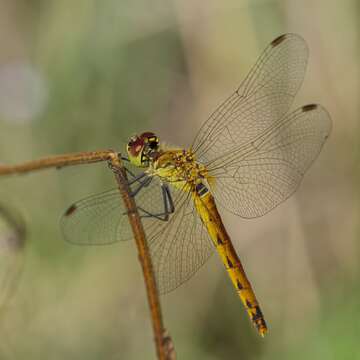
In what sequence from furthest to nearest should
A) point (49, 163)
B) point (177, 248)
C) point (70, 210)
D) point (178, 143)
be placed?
point (178, 143)
point (177, 248)
point (70, 210)
point (49, 163)

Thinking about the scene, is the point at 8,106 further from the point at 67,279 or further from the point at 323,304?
the point at 323,304

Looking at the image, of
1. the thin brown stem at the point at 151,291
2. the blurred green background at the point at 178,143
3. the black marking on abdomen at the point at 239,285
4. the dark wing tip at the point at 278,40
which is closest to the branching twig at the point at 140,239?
the thin brown stem at the point at 151,291

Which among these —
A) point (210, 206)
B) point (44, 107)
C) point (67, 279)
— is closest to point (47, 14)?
point (44, 107)

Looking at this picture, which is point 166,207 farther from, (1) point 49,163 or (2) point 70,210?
(1) point 49,163

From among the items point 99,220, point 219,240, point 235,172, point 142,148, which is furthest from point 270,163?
point 99,220

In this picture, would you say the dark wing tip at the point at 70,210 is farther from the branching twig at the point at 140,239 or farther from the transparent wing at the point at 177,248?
the branching twig at the point at 140,239

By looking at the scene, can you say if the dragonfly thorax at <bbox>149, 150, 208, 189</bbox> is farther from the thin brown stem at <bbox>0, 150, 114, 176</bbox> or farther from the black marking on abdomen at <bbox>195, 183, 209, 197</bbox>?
the thin brown stem at <bbox>0, 150, 114, 176</bbox>
